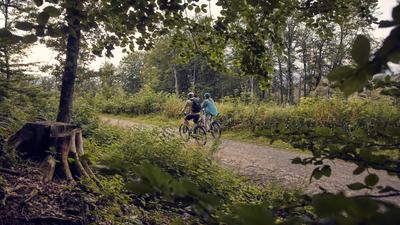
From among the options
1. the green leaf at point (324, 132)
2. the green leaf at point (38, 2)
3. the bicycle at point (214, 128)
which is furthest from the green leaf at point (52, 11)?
the bicycle at point (214, 128)

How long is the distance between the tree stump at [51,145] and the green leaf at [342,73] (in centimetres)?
484

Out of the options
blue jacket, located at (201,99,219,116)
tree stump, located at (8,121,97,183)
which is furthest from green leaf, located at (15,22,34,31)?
blue jacket, located at (201,99,219,116)

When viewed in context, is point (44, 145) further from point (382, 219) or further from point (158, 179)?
point (382, 219)

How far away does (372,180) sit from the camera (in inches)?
32.2

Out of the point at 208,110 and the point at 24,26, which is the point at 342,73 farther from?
the point at 208,110

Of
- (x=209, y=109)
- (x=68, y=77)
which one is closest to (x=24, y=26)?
(x=68, y=77)

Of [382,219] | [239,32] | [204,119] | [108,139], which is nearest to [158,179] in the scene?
[382,219]

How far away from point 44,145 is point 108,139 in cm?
445

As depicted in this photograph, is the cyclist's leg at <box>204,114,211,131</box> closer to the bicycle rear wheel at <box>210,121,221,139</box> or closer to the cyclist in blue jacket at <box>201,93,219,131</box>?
the cyclist in blue jacket at <box>201,93,219,131</box>

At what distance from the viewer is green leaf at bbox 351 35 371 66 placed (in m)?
0.51

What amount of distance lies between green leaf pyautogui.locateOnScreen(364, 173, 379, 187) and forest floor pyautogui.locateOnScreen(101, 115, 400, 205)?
5.77 meters

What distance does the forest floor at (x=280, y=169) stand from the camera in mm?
7578

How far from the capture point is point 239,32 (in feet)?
10.0

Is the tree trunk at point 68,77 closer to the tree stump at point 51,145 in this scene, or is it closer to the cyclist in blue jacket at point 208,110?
the tree stump at point 51,145
